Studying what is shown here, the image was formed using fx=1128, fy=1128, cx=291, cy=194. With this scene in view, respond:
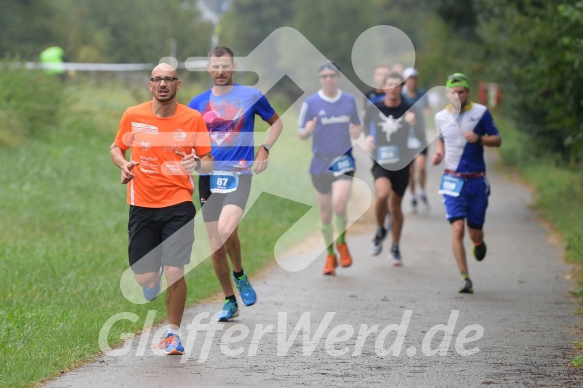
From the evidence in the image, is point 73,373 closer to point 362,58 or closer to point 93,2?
point 93,2

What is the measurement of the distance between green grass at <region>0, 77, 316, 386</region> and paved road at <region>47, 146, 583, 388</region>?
441mm

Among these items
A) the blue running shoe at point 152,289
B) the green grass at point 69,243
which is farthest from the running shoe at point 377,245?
the blue running shoe at point 152,289

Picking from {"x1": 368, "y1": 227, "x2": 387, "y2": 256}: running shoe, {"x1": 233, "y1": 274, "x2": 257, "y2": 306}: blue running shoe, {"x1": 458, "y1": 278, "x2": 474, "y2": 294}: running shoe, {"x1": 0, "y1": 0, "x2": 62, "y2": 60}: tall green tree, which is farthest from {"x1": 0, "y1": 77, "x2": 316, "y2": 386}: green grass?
{"x1": 0, "y1": 0, "x2": 62, "y2": 60}: tall green tree

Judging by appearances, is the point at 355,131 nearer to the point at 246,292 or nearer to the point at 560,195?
the point at 246,292

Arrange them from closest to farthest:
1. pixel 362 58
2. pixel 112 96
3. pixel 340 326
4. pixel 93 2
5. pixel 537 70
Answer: pixel 340 326, pixel 537 70, pixel 112 96, pixel 93 2, pixel 362 58

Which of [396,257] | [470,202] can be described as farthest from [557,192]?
Answer: [470,202]

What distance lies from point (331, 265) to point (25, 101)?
11.0 meters

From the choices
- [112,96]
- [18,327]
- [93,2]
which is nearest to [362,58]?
[93,2]

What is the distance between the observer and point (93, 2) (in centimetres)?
5169

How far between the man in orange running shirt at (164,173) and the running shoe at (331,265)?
15.8 ft

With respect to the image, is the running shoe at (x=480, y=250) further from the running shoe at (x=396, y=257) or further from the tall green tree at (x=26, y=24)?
the tall green tree at (x=26, y=24)

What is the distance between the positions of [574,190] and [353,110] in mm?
8724

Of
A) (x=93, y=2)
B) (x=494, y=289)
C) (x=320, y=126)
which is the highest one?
(x=93, y=2)

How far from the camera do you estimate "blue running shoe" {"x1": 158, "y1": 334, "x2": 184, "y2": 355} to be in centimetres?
784
